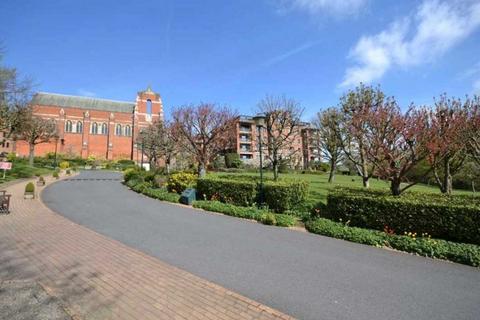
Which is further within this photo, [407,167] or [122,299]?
[407,167]

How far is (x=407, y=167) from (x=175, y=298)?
9.89 m

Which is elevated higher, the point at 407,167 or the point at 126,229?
the point at 407,167

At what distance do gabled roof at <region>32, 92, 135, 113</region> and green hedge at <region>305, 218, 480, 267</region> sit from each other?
222 ft

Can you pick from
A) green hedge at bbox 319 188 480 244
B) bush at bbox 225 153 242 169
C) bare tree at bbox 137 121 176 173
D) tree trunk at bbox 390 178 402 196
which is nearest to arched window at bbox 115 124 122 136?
bush at bbox 225 153 242 169

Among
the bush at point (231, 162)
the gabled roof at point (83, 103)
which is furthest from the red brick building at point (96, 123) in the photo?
the bush at point (231, 162)

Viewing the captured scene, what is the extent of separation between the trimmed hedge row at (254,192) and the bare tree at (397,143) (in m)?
3.36

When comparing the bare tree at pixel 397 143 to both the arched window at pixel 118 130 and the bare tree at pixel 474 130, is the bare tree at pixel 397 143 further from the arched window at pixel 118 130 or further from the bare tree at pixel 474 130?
the arched window at pixel 118 130

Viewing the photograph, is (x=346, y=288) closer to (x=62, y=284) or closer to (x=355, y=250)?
(x=355, y=250)

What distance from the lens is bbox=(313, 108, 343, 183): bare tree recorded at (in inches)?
936

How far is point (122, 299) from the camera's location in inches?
171

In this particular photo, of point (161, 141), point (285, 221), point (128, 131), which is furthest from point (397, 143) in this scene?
point (128, 131)

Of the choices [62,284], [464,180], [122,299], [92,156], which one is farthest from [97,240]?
[92,156]

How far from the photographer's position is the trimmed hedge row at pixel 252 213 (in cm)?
995

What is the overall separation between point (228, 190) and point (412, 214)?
7890 millimetres
